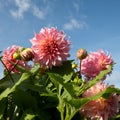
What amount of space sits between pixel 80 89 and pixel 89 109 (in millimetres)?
A: 131

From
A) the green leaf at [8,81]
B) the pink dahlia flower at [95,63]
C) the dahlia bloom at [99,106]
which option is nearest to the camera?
the dahlia bloom at [99,106]

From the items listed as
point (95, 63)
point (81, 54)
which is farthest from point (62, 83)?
point (81, 54)

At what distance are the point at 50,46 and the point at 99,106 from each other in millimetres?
568

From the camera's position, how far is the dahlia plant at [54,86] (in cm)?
132

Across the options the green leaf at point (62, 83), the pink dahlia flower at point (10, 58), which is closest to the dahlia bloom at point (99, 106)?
the green leaf at point (62, 83)

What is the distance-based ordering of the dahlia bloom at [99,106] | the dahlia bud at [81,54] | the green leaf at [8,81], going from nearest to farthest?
the dahlia bloom at [99,106], the green leaf at [8,81], the dahlia bud at [81,54]

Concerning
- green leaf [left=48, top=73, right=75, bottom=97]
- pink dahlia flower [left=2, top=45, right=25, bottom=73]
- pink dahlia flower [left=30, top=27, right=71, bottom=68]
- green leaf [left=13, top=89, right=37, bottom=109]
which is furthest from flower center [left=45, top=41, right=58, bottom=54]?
green leaf [left=48, top=73, right=75, bottom=97]

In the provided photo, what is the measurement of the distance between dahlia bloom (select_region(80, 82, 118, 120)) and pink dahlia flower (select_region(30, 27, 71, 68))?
0.45 meters

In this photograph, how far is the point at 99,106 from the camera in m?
1.37

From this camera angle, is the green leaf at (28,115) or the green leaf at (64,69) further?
the green leaf at (64,69)

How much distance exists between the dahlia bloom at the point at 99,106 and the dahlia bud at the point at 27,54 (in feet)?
1.62

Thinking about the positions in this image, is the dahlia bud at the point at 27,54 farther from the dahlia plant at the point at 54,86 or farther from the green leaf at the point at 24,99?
the green leaf at the point at 24,99

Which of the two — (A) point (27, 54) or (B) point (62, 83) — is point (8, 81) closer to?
(A) point (27, 54)

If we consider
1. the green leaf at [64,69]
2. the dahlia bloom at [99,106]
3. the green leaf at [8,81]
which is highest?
the green leaf at [64,69]
